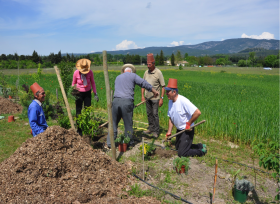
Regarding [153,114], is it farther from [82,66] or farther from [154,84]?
[82,66]

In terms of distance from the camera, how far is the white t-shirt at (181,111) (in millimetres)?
4402

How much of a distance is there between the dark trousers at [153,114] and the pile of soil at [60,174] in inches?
92.6

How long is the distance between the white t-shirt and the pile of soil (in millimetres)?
1616

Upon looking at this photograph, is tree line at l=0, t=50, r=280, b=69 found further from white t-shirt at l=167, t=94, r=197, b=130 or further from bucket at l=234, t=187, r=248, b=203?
bucket at l=234, t=187, r=248, b=203

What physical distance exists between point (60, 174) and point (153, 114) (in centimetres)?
331

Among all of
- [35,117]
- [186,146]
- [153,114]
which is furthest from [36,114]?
[186,146]

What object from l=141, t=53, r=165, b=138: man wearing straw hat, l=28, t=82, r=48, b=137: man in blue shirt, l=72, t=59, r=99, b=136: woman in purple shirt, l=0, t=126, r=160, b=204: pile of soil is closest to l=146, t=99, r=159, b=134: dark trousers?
l=141, t=53, r=165, b=138: man wearing straw hat

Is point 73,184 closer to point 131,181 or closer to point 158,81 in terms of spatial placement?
point 131,181

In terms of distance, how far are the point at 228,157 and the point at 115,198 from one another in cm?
304

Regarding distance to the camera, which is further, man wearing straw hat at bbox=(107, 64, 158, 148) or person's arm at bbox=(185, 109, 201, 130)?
man wearing straw hat at bbox=(107, 64, 158, 148)

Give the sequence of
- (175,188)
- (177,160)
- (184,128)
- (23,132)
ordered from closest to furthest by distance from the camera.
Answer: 1. (175,188)
2. (177,160)
3. (184,128)
4. (23,132)

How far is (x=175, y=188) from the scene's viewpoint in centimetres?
350

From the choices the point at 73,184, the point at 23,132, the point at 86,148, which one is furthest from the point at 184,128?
the point at 23,132

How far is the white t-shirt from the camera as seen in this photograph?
4402 mm
